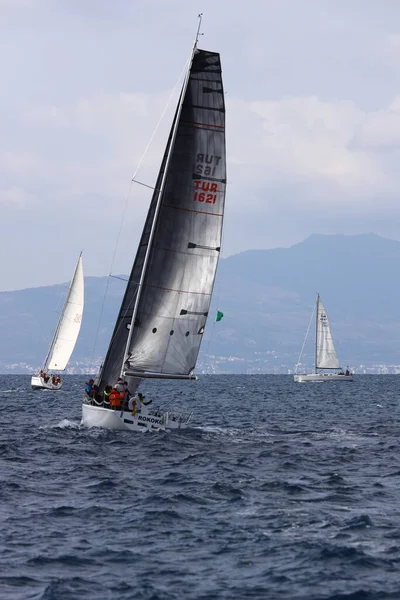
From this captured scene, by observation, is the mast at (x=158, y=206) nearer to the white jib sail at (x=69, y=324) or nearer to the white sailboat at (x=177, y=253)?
the white sailboat at (x=177, y=253)

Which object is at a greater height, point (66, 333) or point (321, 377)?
point (321, 377)

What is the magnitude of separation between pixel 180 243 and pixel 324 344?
11049 centimetres

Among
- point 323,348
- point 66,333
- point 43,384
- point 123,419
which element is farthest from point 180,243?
point 323,348

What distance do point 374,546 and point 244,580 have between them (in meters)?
4.15

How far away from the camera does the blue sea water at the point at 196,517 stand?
61.3 ft

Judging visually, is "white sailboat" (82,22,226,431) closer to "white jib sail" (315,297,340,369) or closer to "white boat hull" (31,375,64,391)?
"white boat hull" (31,375,64,391)

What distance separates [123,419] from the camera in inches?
1620

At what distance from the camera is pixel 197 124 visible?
42.3 metres

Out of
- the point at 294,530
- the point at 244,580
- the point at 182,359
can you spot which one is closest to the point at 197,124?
the point at 182,359

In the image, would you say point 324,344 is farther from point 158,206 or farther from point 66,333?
point 158,206

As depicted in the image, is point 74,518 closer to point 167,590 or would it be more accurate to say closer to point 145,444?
point 167,590

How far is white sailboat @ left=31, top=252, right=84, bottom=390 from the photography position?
3883 inches

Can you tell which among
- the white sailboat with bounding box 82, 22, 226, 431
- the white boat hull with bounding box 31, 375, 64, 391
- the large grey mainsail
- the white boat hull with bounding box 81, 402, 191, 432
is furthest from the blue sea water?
the white boat hull with bounding box 31, 375, 64, 391

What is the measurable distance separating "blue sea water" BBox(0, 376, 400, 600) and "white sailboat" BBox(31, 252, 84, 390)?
54.2 metres
